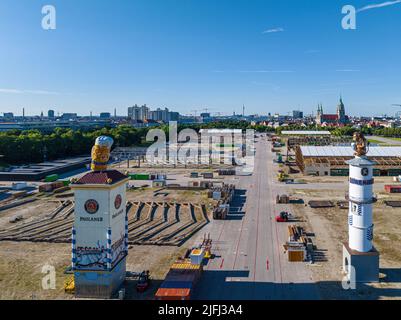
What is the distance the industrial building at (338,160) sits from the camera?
2923 inches

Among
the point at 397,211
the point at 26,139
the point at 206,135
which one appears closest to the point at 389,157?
the point at 397,211

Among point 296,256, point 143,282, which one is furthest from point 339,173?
point 143,282

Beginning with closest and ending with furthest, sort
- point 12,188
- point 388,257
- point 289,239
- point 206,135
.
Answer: point 388,257
point 289,239
point 12,188
point 206,135

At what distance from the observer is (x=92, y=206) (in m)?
24.4

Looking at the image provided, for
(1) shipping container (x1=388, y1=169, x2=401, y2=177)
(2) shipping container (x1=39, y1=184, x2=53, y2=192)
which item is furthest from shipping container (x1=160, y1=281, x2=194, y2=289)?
(1) shipping container (x1=388, y1=169, x2=401, y2=177)

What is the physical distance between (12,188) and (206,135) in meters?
119

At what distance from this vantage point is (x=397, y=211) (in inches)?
1809

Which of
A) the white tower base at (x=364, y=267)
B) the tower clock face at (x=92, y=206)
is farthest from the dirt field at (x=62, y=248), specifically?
the white tower base at (x=364, y=267)

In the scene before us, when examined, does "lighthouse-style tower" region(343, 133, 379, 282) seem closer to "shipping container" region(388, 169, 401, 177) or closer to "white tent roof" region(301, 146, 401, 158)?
"shipping container" region(388, 169, 401, 177)

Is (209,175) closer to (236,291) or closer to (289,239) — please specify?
(289,239)

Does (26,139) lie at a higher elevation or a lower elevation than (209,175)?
higher

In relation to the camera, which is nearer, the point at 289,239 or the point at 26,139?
the point at 289,239

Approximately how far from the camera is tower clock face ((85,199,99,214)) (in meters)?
24.3
